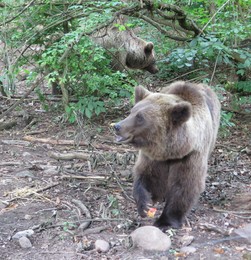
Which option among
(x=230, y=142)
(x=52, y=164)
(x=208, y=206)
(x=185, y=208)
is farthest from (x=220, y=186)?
(x=52, y=164)

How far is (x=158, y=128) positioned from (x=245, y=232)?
125 centimetres

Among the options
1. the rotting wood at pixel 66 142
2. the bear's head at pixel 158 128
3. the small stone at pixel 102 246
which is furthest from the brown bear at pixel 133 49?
the small stone at pixel 102 246

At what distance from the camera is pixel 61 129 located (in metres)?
7.19

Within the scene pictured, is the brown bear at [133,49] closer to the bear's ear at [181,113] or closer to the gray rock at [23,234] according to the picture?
the bear's ear at [181,113]

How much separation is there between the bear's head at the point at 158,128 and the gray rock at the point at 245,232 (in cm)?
87

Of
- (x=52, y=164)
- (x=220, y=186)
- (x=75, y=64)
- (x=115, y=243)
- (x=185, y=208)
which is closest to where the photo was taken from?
(x=115, y=243)

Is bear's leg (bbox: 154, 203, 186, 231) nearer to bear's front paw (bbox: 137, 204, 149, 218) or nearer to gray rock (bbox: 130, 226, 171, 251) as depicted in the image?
bear's front paw (bbox: 137, 204, 149, 218)

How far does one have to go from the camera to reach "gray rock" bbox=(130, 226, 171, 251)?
142 inches

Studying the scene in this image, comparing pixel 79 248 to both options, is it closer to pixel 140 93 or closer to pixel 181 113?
pixel 181 113

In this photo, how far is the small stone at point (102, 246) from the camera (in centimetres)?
364

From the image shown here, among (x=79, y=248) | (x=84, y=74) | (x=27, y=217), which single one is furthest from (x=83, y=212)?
(x=84, y=74)

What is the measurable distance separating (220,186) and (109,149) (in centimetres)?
186

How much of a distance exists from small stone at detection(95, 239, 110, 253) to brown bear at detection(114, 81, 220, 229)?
24.2 inches

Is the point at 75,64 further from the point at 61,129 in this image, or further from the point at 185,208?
the point at 185,208
